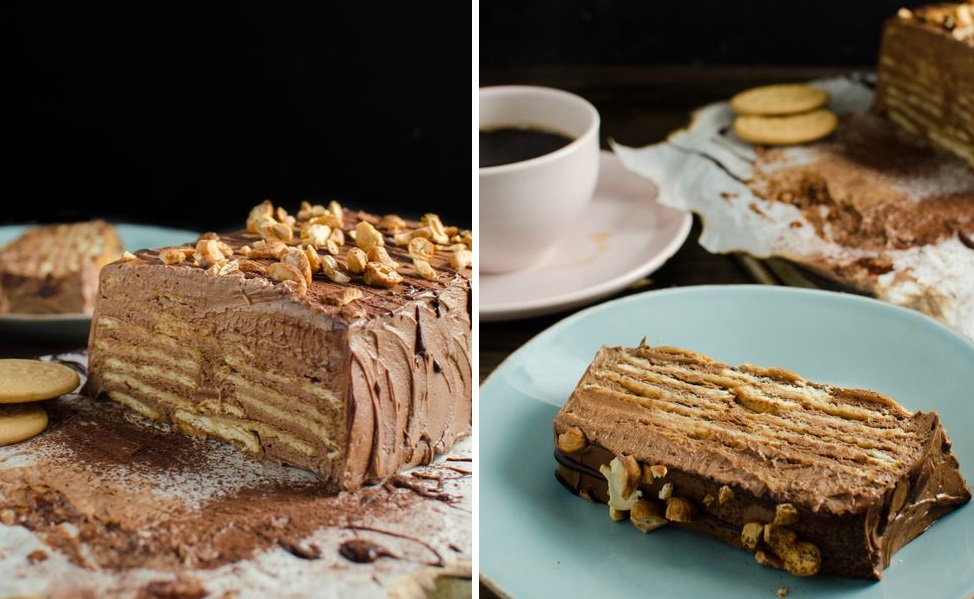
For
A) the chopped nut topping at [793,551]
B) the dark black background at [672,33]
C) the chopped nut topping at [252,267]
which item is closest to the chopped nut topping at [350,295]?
the chopped nut topping at [252,267]

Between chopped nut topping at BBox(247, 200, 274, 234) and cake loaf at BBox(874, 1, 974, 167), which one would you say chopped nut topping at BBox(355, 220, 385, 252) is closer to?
chopped nut topping at BBox(247, 200, 274, 234)

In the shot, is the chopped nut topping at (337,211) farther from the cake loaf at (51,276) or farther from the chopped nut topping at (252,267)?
the cake loaf at (51,276)

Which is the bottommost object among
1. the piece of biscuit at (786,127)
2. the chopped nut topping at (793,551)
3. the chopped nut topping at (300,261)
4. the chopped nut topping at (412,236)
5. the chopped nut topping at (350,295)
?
the chopped nut topping at (793,551)

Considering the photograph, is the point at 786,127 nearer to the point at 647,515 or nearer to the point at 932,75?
the point at 932,75

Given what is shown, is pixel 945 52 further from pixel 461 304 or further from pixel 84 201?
pixel 84 201

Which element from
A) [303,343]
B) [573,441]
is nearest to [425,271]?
[303,343]

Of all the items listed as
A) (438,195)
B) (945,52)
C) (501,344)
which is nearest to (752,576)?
(501,344)
